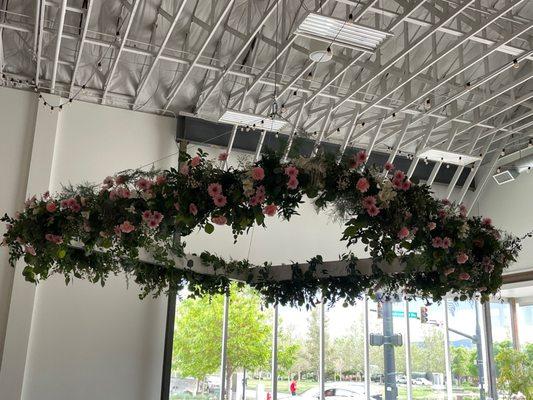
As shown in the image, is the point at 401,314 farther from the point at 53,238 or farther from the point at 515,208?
the point at 53,238

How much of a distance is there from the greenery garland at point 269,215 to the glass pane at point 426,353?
26.3 ft

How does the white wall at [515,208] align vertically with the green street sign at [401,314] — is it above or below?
above

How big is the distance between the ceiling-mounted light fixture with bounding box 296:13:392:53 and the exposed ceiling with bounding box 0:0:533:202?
80 mm

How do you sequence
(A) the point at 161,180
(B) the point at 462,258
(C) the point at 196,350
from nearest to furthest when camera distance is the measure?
(A) the point at 161,180, (B) the point at 462,258, (C) the point at 196,350

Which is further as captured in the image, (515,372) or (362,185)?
(515,372)

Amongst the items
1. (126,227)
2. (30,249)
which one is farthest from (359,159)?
(30,249)

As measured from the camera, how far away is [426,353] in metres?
13.5

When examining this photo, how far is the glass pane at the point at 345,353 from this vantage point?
12500mm

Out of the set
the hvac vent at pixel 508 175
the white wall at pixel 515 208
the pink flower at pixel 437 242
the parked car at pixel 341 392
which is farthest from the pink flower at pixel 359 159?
the parked car at pixel 341 392

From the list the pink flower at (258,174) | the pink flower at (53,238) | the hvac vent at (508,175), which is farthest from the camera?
the hvac vent at (508,175)

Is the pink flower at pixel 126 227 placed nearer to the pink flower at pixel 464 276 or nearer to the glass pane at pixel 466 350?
the pink flower at pixel 464 276

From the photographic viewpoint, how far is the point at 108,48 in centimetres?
966

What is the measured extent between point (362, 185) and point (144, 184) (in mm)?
1783

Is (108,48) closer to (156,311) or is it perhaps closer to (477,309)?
(156,311)
